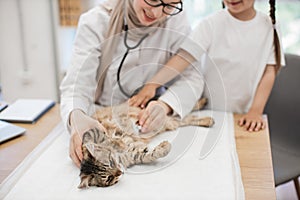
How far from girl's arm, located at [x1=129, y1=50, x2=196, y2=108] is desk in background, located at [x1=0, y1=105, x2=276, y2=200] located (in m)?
0.25

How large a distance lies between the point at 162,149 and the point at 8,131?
1.57ft

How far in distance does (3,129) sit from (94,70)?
1.07ft

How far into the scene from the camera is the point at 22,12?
7.56ft

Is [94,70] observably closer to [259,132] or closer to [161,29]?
[161,29]

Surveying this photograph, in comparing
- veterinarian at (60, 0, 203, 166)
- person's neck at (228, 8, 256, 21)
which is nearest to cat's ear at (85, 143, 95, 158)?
veterinarian at (60, 0, 203, 166)

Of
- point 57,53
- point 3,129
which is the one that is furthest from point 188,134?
point 57,53

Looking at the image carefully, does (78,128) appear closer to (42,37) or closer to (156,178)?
(156,178)

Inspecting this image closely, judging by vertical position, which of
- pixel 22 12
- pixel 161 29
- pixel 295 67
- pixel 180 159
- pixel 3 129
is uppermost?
pixel 22 12

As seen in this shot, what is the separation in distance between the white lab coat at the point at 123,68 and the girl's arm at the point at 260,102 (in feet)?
0.59

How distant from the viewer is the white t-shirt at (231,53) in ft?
4.02

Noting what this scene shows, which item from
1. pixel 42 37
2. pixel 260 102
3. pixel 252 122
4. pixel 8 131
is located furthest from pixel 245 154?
pixel 42 37

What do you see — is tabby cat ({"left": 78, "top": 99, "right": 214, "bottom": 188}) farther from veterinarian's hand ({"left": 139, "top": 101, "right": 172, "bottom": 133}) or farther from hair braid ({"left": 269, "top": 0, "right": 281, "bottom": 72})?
hair braid ({"left": 269, "top": 0, "right": 281, "bottom": 72})

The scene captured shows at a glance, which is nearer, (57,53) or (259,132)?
(259,132)

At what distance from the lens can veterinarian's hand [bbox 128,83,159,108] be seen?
1142mm
